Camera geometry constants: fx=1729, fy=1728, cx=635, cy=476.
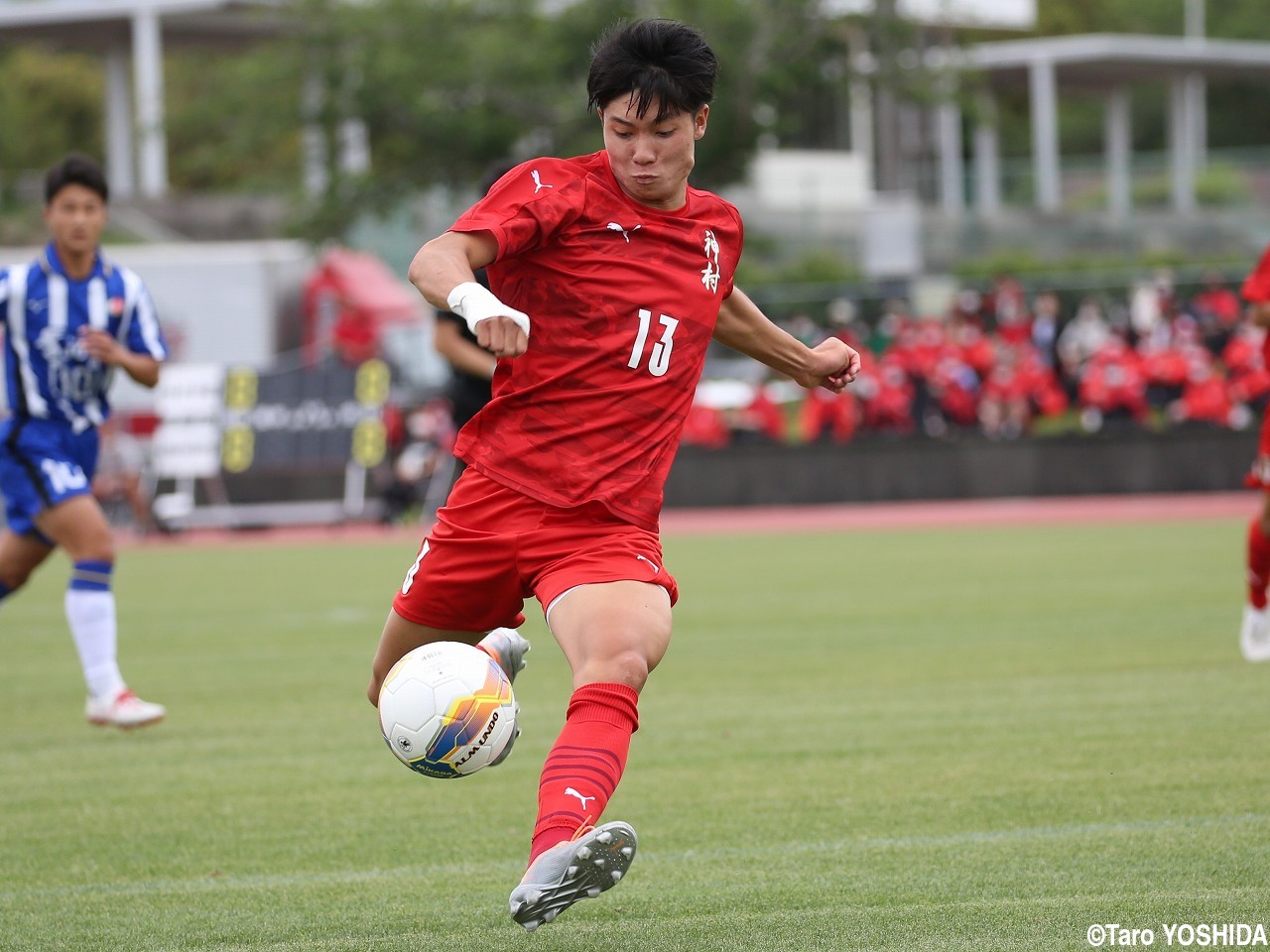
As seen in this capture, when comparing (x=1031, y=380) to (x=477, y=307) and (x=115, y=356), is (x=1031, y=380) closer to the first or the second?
(x=115, y=356)

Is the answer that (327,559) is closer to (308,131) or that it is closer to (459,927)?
(459,927)

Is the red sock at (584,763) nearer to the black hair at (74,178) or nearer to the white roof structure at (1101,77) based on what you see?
the black hair at (74,178)

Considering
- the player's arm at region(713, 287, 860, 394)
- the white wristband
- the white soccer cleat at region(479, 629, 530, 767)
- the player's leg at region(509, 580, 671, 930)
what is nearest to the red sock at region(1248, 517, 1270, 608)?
the player's arm at region(713, 287, 860, 394)

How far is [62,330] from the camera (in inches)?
293

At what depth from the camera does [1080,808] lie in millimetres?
5398

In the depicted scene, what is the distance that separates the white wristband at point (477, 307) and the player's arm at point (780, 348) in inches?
49.5

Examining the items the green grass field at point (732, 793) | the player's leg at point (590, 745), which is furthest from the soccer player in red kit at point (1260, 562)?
the player's leg at point (590, 745)

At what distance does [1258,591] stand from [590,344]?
17.2ft

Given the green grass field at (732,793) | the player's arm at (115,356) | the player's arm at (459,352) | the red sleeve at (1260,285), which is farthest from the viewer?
the player's arm at (459,352)

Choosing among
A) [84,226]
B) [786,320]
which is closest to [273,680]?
[84,226]

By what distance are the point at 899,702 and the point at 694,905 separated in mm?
3410

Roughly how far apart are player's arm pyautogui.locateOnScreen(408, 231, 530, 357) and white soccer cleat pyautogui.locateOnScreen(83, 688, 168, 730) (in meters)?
4.00

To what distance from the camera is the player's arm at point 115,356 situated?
713 centimetres

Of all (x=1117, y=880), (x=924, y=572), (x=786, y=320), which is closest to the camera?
(x=1117, y=880)
